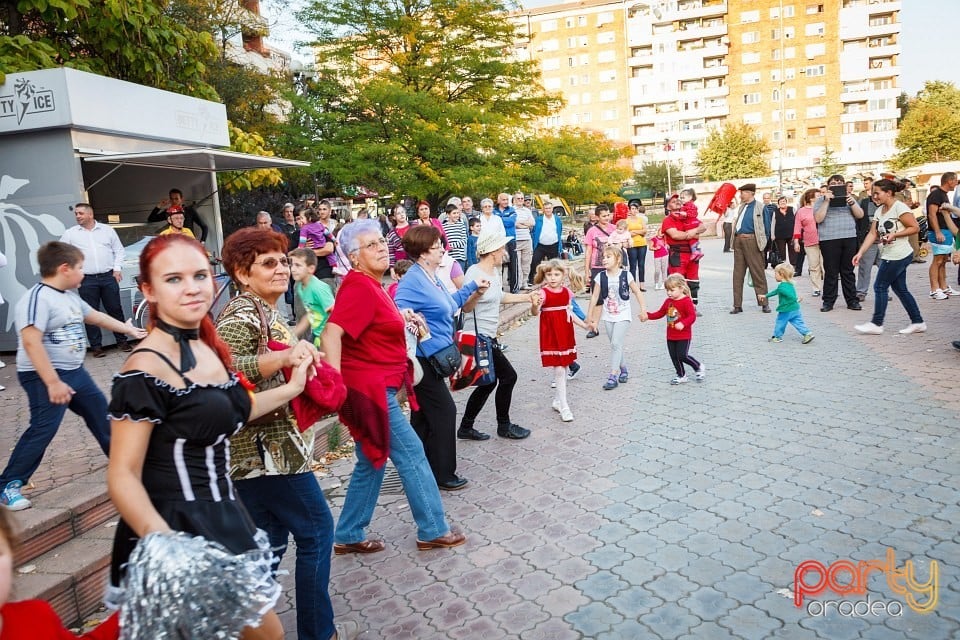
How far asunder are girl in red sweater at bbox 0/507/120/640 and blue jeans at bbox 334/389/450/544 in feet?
7.73

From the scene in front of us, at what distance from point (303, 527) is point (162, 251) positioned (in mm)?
1402

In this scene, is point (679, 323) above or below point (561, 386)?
above

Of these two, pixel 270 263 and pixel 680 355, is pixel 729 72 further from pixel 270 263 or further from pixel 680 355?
pixel 270 263

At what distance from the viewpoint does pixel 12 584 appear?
1854 millimetres

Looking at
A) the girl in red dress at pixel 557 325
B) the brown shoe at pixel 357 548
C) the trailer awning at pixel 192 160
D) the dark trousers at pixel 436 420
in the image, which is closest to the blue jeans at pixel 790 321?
the girl in red dress at pixel 557 325

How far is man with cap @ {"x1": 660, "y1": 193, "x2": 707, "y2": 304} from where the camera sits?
1211cm

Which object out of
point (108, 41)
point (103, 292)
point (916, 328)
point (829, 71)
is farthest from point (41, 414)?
point (829, 71)

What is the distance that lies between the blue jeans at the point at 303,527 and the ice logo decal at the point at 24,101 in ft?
30.6

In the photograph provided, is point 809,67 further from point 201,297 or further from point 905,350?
point 201,297

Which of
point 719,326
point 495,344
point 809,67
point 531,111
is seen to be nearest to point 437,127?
point 531,111

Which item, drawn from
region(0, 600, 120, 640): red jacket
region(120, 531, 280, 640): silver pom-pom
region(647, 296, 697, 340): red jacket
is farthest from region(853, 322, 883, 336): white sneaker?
region(0, 600, 120, 640): red jacket

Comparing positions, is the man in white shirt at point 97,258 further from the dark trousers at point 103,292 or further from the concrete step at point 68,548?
the concrete step at point 68,548

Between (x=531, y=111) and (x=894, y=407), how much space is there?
19506 millimetres

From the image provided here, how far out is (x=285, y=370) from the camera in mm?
3125
